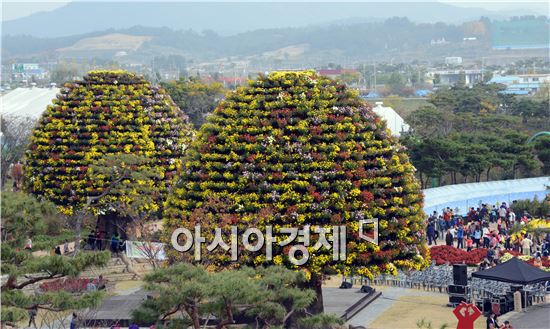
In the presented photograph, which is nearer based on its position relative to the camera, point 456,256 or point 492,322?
point 492,322

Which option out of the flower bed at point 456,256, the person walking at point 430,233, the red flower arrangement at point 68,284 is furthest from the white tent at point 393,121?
the red flower arrangement at point 68,284

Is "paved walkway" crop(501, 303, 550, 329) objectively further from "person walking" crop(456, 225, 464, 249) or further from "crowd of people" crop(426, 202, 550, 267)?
"person walking" crop(456, 225, 464, 249)

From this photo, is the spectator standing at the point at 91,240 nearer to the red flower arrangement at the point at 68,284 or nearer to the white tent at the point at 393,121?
the red flower arrangement at the point at 68,284

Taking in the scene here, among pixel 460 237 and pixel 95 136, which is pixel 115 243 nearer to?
pixel 95 136

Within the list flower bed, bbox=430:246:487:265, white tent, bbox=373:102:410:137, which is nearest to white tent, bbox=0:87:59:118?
white tent, bbox=373:102:410:137

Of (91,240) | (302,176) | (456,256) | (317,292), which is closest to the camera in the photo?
(302,176)

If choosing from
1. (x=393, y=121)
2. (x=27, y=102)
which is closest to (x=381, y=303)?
(x=393, y=121)
